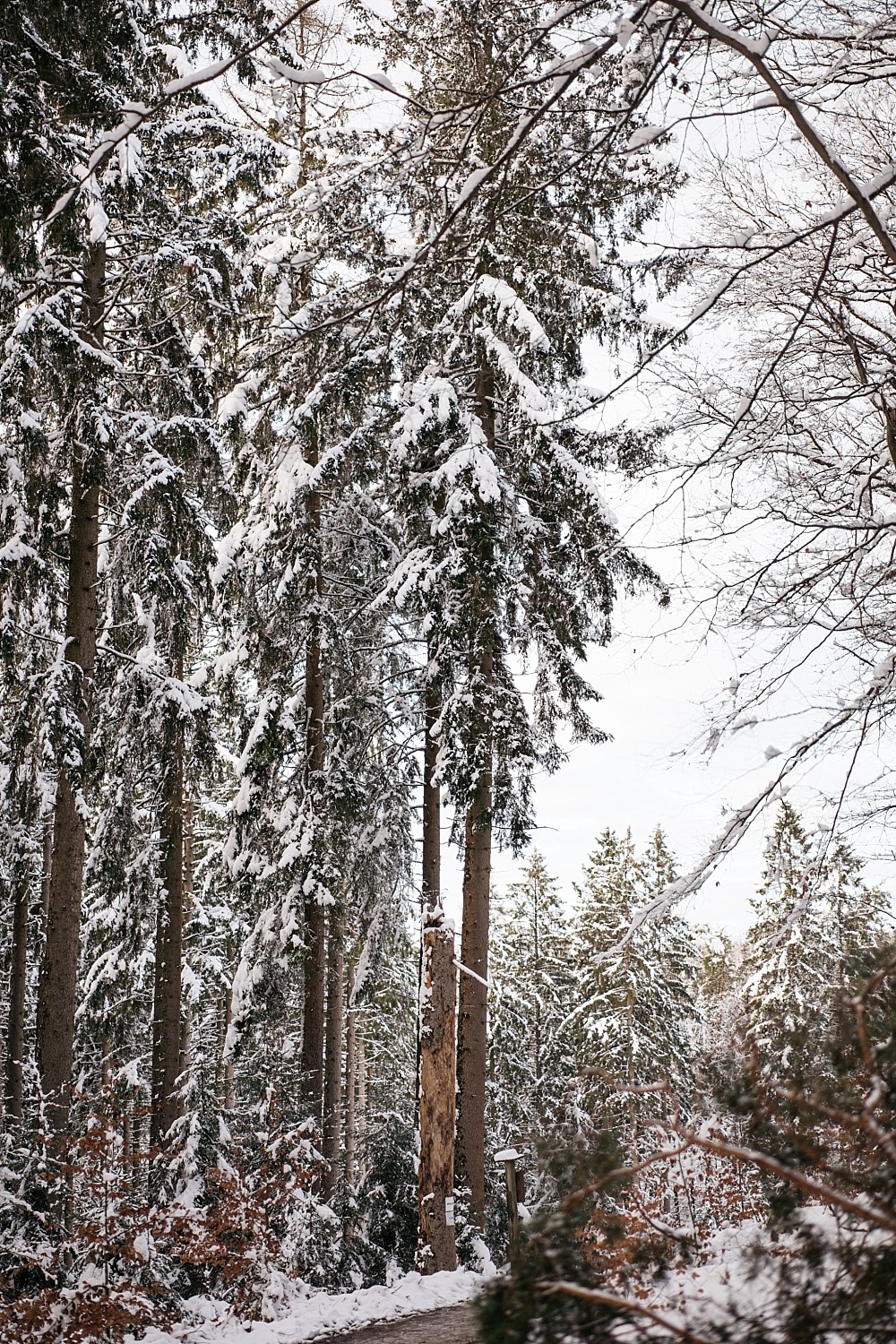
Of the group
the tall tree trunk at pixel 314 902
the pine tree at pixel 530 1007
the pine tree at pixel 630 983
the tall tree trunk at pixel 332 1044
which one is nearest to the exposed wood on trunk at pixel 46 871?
the tall tree trunk at pixel 314 902

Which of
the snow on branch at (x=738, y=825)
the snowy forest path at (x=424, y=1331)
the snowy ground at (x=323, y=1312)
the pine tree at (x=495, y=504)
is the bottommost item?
the snowy ground at (x=323, y=1312)

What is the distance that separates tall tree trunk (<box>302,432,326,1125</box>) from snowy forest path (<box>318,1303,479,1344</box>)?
4611 millimetres

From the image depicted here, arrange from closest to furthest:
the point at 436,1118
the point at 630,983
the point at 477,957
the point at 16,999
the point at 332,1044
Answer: the point at 436,1118, the point at 477,957, the point at 332,1044, the point at 16,999, the point at 630,983

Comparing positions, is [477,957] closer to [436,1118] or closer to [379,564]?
[436,1118]

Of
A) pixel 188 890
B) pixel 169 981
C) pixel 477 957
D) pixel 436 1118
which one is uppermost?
pixel 188 890

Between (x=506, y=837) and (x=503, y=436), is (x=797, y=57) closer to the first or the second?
(x=503, y=436)

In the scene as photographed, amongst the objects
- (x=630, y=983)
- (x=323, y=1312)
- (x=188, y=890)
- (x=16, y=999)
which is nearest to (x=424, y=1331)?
(x=323, y=1312)

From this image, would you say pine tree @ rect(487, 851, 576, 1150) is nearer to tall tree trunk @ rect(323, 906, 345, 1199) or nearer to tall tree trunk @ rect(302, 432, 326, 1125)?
tall tree trunk @ rect(323, 906, 345, 1199)

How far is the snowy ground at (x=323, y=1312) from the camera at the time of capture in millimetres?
5578

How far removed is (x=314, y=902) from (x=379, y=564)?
4.93 metres

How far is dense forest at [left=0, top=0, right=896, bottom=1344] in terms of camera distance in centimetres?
294

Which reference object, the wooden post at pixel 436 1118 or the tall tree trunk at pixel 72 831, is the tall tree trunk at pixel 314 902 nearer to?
the tall tree trunk at pixel 72 831

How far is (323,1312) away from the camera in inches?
246

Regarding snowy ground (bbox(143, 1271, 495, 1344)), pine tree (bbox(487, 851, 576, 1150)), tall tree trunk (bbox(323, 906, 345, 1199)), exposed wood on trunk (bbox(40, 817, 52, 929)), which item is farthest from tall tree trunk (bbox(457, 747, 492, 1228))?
pine tree (bbox(487, 851, 576, 1150))
